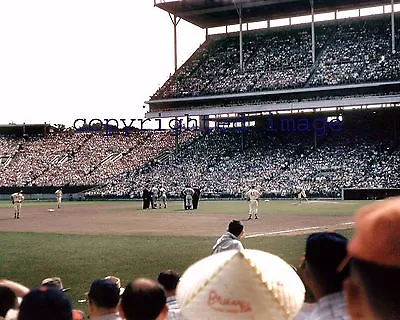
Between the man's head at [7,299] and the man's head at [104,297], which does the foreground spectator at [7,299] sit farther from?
the man's head at [104,297]

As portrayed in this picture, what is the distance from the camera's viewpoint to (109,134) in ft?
265

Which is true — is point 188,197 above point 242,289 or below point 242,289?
below

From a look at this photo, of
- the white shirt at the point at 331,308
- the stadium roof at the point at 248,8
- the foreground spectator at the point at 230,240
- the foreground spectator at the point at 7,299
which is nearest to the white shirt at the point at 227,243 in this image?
the foreground spectator at the point at 230,240

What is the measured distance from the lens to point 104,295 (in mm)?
5105

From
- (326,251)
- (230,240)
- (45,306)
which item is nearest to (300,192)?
(230,240)

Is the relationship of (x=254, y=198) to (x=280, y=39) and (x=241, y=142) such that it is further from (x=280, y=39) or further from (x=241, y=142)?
(x=280, y=39)

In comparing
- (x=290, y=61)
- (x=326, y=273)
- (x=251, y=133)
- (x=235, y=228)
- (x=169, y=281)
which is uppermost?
(x=290, y=61)

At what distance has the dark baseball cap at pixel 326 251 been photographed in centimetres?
337

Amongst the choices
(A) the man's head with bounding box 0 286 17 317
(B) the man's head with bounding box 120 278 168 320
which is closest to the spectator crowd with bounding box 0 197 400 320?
(B) the man's head with bounding box 120 278 168 320

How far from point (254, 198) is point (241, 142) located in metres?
34.4

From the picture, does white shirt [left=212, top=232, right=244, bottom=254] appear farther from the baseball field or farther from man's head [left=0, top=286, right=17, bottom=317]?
man's head [left=0, top=286, right=17, bottom=317]

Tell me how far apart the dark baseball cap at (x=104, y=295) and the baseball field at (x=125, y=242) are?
21.5 ft

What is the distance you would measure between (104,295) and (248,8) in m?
67.8

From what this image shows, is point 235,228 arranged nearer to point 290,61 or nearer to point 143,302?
point 143,302
